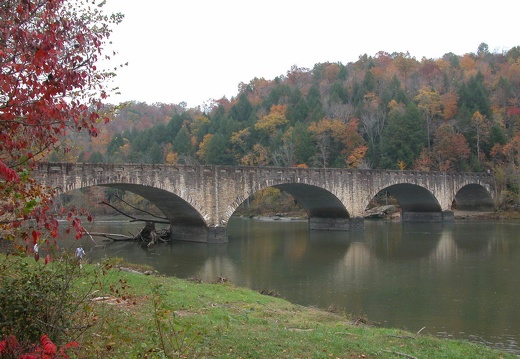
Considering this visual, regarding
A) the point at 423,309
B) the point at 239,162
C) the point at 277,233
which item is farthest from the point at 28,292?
the point at 239,162

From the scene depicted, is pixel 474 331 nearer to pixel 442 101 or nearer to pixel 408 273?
pixel 408 273

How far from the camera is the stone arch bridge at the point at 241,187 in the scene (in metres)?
25.7

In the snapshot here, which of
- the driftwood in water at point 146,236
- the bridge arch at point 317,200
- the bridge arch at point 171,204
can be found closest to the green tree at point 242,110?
the bridge arch at point 317,200

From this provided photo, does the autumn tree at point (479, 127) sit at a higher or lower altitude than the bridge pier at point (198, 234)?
higher

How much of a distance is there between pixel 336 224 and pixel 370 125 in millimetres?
26255

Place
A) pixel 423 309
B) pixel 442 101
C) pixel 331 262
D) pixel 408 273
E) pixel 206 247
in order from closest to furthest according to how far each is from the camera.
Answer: pixel 423 309, pixel 408 273, pixel 331 262, pixel 206 247, pixel 442 101

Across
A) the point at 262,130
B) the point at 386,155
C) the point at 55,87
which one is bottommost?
the point at 55,87

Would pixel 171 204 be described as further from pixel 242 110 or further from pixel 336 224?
pixel 242 110

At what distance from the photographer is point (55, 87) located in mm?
4449

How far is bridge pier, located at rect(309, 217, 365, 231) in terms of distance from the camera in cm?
3800

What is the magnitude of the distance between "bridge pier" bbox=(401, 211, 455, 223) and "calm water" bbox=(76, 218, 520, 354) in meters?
8.92

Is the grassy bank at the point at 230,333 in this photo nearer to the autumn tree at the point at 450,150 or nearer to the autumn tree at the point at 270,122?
the autumn tree at the point at 450,150

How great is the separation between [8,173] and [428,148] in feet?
188

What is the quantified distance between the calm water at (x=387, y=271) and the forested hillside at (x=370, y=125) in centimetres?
2018
